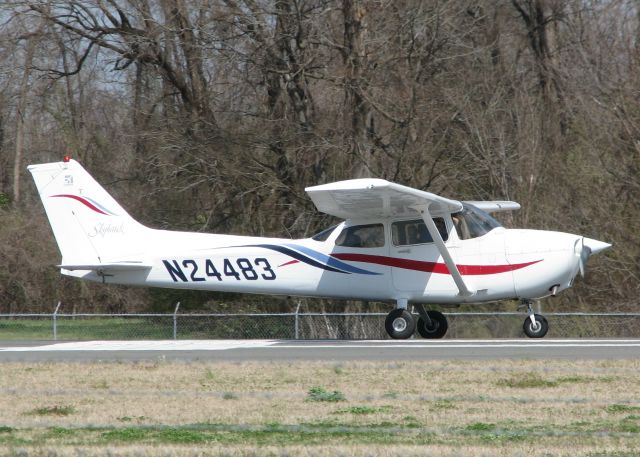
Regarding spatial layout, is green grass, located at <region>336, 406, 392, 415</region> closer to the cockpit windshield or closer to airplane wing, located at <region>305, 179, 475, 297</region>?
airplane wing, located at <region>305, 179, 475, 297</region>

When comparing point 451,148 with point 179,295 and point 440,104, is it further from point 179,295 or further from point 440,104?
point 179,295

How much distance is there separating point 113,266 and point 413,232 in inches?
207

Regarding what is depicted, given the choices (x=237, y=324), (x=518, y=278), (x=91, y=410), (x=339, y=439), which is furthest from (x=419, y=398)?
(x=237, y=324)

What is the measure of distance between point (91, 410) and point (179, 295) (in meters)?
15.7

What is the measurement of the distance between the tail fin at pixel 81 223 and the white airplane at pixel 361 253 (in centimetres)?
2

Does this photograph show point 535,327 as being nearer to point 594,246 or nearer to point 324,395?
point 594,246

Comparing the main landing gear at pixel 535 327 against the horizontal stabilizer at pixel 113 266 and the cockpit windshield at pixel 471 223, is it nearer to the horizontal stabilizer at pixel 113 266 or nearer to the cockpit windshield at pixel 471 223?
the cockpit windshield at pixel 471 223

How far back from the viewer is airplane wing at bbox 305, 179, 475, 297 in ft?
52.7

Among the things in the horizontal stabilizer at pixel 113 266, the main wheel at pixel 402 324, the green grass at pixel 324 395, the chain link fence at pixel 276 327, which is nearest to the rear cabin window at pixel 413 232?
the main wheel at pixel 402 324

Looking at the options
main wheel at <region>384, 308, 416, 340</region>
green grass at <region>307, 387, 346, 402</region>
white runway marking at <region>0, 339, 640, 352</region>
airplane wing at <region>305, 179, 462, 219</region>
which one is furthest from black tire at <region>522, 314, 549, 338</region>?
green grass at <region>307, 387, 346, 402</region>

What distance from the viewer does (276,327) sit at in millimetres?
23172

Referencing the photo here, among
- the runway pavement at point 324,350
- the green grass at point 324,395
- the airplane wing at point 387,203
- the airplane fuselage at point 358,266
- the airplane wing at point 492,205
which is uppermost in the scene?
the airplane wing at point 492,205

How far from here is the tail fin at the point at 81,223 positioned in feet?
62.4

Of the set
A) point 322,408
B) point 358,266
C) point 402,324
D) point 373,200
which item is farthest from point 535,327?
point 322,408
